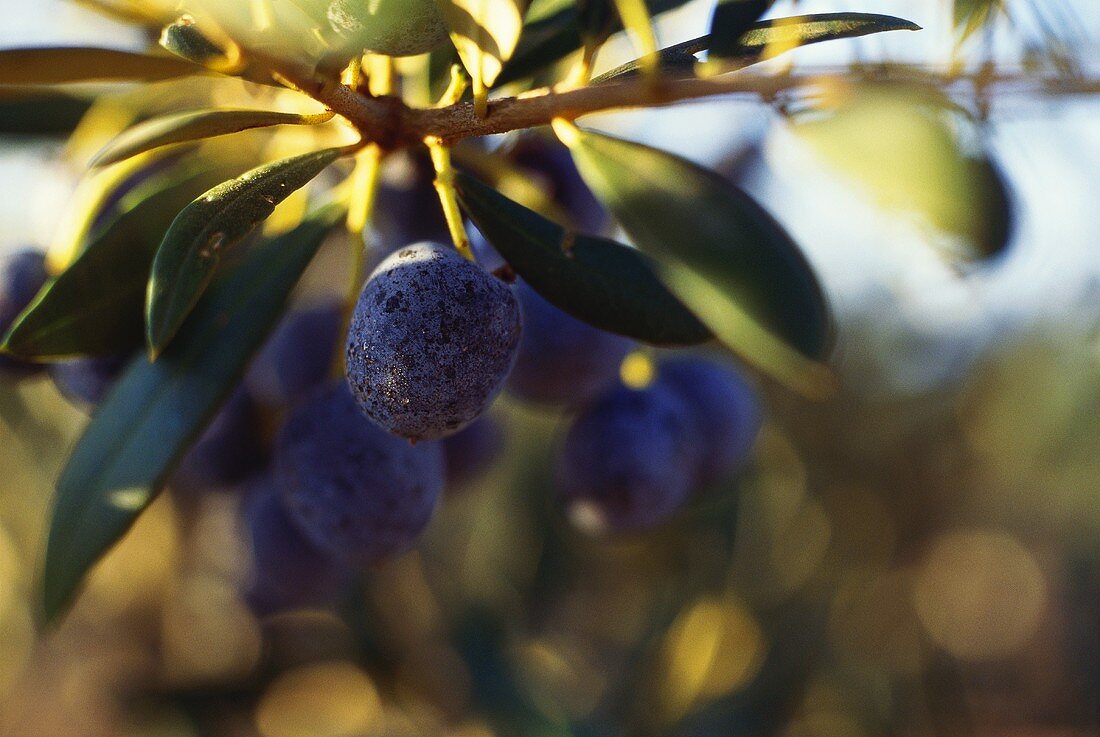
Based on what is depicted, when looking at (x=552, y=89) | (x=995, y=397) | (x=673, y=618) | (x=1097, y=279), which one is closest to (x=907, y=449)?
(x=995, y=397)

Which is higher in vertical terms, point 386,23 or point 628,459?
point 386,23

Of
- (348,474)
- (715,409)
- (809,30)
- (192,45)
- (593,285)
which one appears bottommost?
(715,409)

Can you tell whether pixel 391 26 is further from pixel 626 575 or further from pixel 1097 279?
pixel 626 575

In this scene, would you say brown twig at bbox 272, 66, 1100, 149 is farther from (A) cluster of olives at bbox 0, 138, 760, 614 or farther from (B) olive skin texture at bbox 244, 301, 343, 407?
(B) olive skin texture at bbox 244, 301, 343, 407

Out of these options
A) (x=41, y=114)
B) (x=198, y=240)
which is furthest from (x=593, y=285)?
(x=41, y=114)

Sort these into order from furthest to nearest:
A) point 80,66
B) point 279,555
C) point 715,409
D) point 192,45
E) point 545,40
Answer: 1. point 715,409
2. point 279,555
3. point 545,40
4. point 80,66
5. point 192,45

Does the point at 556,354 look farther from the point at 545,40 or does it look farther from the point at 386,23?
the point at 386,23

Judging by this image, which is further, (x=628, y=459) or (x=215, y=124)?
(x=628, y=459)

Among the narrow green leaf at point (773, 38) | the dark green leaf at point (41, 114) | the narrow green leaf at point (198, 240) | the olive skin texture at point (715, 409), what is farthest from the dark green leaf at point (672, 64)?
the dark green leaf at point (41, 114)

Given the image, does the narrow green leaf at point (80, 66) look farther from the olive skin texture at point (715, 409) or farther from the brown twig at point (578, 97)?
the olive skin texture at point (715, 409)
